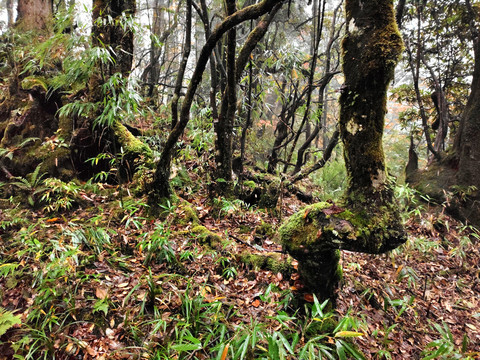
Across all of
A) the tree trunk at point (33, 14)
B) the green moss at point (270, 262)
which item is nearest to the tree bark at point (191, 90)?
the green moss at point (270, 262)

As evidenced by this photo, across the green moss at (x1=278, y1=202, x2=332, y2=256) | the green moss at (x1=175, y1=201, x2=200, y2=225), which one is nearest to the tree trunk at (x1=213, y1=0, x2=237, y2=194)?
the green moss at (x1=175, y1=201, x2=200, y2=225)

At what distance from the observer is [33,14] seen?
570 centimetres

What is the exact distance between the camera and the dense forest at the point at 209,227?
219 centimetres

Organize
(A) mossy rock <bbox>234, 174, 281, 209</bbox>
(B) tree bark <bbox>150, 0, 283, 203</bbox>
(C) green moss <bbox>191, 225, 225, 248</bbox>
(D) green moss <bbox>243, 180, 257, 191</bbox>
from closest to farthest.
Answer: (B) tree bark <bbox>150, 0, 283, 203</bbox>, (C) green moss <bbox>191, 225, 225, 248</bbox>, (A) mossy rock <bbox>234, 174, 281, 209</bbox>, (D) green moss <bbox>243, 180, 257, 191</bbox>

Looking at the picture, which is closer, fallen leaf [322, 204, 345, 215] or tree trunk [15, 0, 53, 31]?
fallen leaf [322, 204, 345, 215]

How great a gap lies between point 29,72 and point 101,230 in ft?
11.4

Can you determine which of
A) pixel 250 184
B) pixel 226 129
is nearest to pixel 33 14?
pixel 226 129

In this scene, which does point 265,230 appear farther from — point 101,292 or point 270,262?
point 101,292

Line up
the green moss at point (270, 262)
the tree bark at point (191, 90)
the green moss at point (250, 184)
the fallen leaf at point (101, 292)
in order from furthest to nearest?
1. the green moss at point (250, 184)
2. the green moss at point (270, 262)
3. the tree bark at point (191, 90)
4. the fallen leaf at point (101, 292)

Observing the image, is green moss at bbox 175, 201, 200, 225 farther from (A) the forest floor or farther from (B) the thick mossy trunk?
(B) the thick mossy trunk

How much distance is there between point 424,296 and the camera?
3.45 metres

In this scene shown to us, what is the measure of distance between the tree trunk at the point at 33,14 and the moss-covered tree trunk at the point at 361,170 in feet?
20.4

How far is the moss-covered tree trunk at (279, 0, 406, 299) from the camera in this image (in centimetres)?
215

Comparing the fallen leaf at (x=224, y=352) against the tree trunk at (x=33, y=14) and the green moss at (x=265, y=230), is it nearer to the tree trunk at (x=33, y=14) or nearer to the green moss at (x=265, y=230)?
the green moss at (x=265, y=230)
